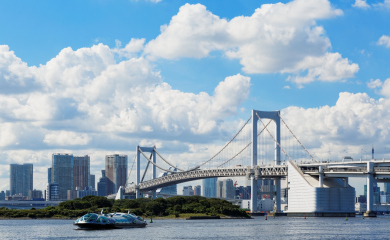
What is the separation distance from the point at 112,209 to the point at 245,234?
2453 inches

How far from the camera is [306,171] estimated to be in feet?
434

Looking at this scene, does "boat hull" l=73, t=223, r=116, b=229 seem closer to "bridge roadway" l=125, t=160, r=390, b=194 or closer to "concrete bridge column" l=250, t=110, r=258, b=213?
"bridge roadway" l=125, t=160, r=390, b=194

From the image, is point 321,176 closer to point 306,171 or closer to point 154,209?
point 306,171

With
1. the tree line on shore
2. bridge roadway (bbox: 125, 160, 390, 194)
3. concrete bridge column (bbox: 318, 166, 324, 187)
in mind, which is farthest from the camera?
the tree line on shore

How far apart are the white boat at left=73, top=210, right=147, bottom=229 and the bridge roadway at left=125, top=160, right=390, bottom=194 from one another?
4822cm

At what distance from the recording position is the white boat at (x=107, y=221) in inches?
3248

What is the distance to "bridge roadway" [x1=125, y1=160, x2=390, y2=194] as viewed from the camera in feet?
394

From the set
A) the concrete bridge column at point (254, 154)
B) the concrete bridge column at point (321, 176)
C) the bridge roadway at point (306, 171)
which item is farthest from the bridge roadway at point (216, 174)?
the concrete bridge column at point (321, 176)

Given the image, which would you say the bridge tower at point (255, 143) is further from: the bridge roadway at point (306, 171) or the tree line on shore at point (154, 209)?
the tree line on shore at point (154, 209)

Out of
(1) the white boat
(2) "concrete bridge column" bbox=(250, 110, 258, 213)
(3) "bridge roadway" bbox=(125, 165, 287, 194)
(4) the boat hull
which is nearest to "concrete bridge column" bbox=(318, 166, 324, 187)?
(3) "bridge roadway" bbox=(125, 165, 287, 194)

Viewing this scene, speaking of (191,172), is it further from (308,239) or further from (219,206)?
(308,239)

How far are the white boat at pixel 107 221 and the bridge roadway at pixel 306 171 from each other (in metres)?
48.2

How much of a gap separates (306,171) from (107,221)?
192 ft

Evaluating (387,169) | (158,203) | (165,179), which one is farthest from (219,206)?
(165,179)
